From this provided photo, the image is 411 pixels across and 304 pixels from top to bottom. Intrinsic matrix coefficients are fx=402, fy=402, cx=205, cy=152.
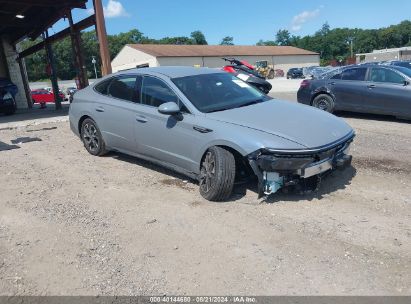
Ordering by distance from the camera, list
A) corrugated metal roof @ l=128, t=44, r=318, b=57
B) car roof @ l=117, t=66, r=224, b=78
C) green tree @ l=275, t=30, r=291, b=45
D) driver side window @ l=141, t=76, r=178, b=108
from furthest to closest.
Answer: green tree @ l=275, t=30, r=291, b=45 < corrugated metal roof @ l=128, t=44, r=318, b=57 < car roof @ l=117, t=66, r=224, b=78 < driver side window @ l=141, t=76, r=178, b=108

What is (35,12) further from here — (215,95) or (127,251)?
(127,251)

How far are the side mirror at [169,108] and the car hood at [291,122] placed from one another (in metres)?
0.42

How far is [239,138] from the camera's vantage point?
447 cm

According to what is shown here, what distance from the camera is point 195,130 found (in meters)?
4.92

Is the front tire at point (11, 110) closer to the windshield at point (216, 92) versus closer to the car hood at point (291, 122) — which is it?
the windshield at point (216, 92)

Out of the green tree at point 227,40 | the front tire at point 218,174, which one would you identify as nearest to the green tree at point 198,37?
the green tree at point 227,40

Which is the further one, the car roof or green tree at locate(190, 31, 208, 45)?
green tree at locate(190, 31, 208, 45)

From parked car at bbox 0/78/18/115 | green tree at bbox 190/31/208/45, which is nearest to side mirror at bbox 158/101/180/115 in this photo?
parked car at bbox 0/78/18/115

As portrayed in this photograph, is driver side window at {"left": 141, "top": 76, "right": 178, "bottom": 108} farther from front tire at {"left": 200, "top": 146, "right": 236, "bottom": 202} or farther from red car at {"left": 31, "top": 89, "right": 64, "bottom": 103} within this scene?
red car at {"left": 31, "top": 89, "right": 64, "bottom": 103}

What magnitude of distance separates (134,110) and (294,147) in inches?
101

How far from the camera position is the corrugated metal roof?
55812mm

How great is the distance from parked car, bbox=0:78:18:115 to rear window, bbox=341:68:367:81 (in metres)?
12.4

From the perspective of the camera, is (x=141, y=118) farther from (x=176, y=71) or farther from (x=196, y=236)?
(x=196, y=236)

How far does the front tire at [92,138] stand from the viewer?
6.77 m
